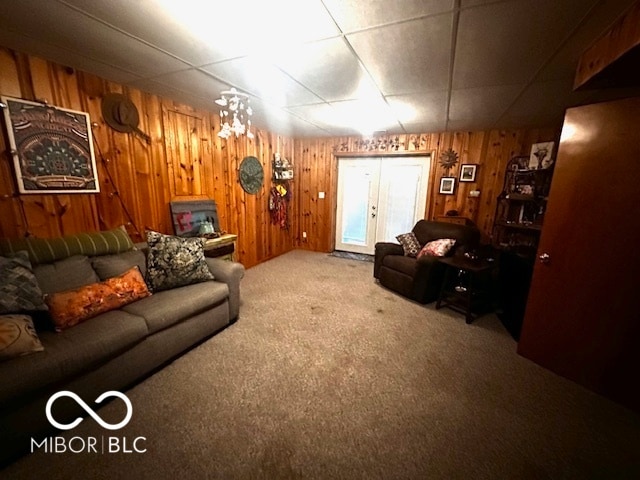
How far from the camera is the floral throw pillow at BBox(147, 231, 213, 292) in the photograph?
89.9 inches

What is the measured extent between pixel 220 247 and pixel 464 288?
9.82ft

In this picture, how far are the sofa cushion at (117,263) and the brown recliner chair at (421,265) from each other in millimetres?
2834

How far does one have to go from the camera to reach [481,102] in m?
2.70

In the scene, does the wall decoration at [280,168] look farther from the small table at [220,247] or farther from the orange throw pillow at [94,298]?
the orange throw pillow at [94,298]

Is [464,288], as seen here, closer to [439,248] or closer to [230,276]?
[439,248]

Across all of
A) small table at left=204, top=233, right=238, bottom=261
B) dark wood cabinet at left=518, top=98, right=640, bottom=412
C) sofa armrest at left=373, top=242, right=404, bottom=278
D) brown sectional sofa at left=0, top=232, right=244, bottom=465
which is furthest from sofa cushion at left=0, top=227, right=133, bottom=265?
dark wood cabinet at left=518, top=98, right=640, bottom=412

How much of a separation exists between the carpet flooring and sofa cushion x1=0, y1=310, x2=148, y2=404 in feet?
1.25

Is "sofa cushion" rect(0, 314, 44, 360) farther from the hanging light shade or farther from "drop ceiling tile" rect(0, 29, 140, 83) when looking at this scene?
the hanging light shade

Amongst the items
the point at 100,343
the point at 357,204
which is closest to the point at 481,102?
the point at 357,204

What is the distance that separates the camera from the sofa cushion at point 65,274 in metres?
1.84

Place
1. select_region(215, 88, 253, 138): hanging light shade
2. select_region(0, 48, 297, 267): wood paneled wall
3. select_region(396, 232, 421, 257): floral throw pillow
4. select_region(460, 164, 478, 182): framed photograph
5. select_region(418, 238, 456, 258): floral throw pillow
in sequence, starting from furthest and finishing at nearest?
1. select_region(460, 164, 478, 182): framed photograph
2. select_region(396, 232, 421, 257): floral throw pillow
3. select_region(418, 238, 456, 258): floral throw pillow
4. select_region(215, 88, 253, 138): hanging light shade
5. select_region(0, 48, 297, 267): wood paneled wall

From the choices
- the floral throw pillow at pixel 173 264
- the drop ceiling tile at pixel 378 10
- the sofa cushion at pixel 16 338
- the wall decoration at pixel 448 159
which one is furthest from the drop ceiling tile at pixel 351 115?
the sofa cushion at pixel 16 338

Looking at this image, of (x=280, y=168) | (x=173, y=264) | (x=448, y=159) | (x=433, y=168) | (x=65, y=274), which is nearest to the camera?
(x=65, y=274)

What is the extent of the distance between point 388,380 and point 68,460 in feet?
6.24
